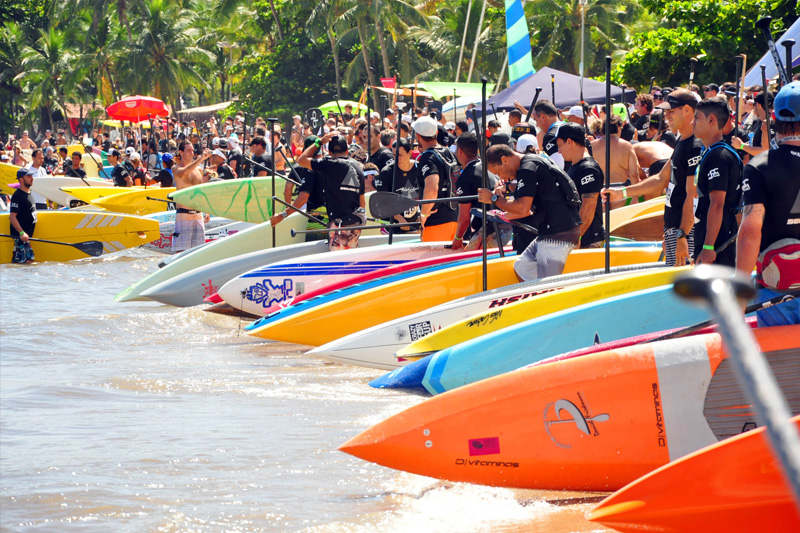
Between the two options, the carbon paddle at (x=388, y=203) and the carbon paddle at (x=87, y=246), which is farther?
the carbon paddle at (x=87, y=246)

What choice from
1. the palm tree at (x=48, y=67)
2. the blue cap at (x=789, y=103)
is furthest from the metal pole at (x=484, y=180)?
the palm tree at (x=48, y=67)

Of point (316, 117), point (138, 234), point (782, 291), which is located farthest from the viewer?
point (316, 117)

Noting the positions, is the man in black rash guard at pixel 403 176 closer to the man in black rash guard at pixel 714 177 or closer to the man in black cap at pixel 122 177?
the man in black rash guard at pixel 714 177

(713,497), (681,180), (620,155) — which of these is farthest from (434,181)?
(713,497)

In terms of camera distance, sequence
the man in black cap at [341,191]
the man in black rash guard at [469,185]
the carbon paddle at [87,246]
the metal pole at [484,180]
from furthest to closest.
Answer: the carbon paddle at [87,246]
the man in black cap at [341,191]
the man in black rash guard at [469,185]
the metal pole at [484,180]

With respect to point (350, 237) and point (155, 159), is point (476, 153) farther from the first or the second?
point (155, 159)

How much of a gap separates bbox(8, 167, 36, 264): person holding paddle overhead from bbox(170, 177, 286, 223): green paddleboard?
4.66m

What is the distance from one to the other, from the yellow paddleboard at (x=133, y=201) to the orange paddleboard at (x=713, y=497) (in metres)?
15.4

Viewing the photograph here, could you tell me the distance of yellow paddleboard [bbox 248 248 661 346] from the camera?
8164 mm

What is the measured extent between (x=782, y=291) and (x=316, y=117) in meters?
15.4

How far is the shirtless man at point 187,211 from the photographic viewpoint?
14164 mm

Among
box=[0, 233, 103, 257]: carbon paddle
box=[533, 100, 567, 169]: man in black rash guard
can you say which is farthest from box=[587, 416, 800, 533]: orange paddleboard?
box=[0, 233, 103, 257]: carbon paddle

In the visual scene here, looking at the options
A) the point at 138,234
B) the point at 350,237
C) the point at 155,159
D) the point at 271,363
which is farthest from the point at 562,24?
the point at 271,363

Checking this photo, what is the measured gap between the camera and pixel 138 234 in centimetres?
1697
